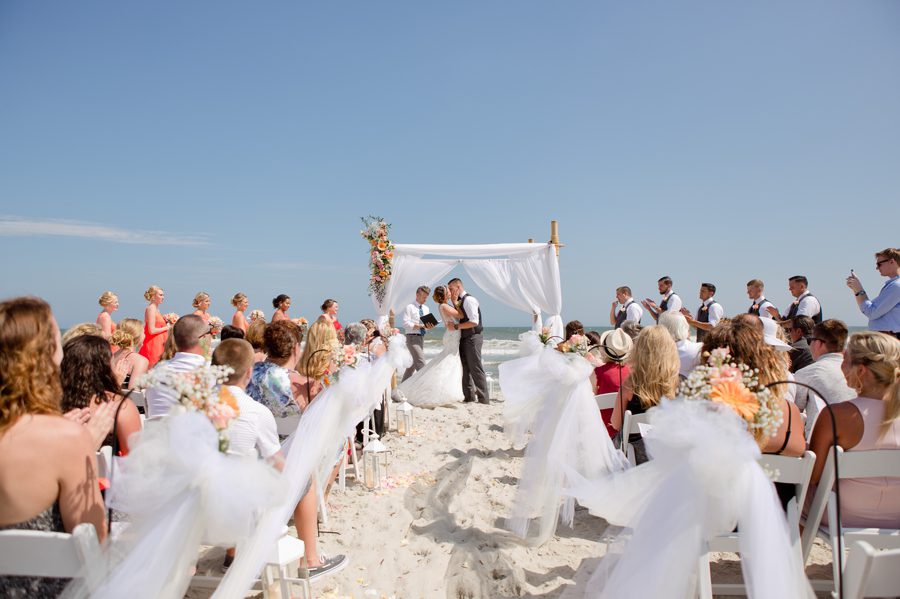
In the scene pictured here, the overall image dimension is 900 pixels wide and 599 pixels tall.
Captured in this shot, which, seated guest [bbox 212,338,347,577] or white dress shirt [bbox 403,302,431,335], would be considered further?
white dress shirt [bbox 403,302,431,335]

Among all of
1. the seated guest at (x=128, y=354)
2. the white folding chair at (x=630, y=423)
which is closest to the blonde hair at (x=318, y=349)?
the seated guest at (x=128, y=354)

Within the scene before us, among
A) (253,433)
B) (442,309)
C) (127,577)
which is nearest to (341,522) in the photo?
(253,433)

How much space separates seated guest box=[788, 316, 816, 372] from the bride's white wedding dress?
15.2 feet

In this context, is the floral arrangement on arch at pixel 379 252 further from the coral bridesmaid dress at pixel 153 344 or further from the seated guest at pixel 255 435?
the seated guest at pixel 255 435

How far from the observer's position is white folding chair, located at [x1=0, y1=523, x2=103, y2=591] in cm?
156

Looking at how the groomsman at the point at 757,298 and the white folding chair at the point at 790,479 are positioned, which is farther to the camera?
the groomsman at the point at 757,298

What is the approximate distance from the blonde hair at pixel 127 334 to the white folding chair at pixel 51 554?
3455 millimetres

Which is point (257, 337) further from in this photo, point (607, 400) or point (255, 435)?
point (607, 400)

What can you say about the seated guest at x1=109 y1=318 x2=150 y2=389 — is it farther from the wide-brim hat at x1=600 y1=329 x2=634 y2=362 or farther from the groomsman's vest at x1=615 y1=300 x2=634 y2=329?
the groomsman's vest at x1=615 y1=300 x2=634 y2=329

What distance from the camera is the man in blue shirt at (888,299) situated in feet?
18.3

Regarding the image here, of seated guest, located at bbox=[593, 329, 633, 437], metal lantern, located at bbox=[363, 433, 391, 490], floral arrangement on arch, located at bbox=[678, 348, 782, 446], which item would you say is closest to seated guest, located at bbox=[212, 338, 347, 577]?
metal lantern, located at bbox=[363, 433, 391, 490]

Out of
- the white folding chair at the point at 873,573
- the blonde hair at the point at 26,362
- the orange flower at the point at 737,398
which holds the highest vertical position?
the blonde hair at the point at 26,362

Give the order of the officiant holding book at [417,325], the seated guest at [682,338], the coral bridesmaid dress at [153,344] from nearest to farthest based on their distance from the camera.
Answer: the seated guest at [682,338]
the coral bridesmaid dress at [153,344]
the officiant holding book at [417,325]

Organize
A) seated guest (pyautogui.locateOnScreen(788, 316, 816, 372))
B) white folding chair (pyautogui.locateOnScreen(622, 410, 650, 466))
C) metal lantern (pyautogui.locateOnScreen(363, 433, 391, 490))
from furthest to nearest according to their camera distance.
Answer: seated guest (pyautogui.locateOnScreen(788, 316, 816, 372)), metal lantern (pyautogui.locateOnScreen(363, 433, 391, 490)), white folding chair (pyautogui.locateOnScreen(622, 410, 650, 466))
